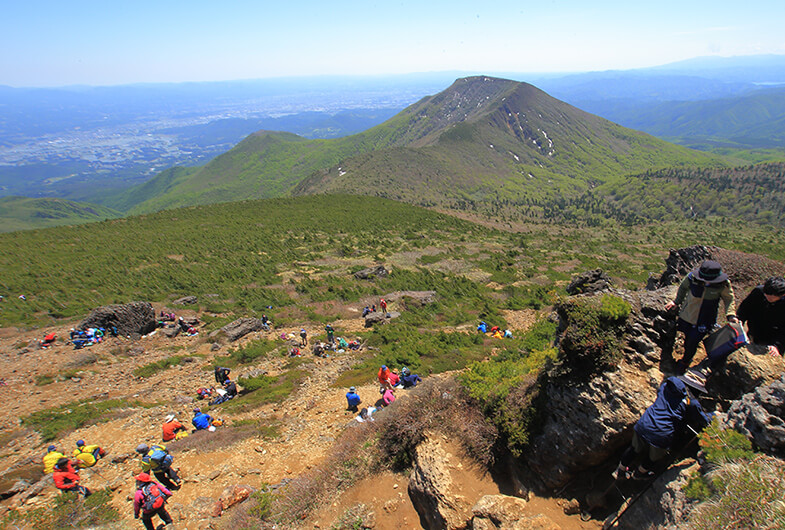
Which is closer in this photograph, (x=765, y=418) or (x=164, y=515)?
(x=765, y=418)

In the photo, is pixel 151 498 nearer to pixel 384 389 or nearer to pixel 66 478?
pixel 66 478

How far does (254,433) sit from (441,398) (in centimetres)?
585

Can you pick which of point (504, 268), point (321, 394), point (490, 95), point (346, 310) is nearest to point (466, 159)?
point (490, 95)

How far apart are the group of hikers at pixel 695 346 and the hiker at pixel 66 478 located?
1100 centimetres

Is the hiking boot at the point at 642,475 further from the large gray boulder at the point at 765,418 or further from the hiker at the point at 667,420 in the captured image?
the large gray boulder at the point at 765,418

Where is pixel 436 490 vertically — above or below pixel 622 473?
below

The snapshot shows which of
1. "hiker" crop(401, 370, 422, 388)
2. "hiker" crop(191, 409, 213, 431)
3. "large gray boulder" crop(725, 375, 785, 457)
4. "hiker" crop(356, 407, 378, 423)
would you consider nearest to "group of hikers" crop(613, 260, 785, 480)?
"large gray boulder" crop(725, 375, 785, 457)

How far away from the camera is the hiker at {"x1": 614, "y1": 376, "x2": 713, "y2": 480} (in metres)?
4.46

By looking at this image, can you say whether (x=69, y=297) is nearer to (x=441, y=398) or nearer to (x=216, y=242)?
(x=216, y=242)

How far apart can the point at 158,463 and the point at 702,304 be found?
11.2 metres

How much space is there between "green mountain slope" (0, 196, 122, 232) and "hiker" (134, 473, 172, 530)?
183047 mm

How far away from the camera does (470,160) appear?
138 meters

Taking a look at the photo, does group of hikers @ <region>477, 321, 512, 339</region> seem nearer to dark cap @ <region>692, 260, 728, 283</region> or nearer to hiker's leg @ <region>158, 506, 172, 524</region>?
dark cap @ <region>692, 260, 728, 283</region>

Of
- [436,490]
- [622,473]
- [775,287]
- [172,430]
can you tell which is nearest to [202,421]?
[172,430]
